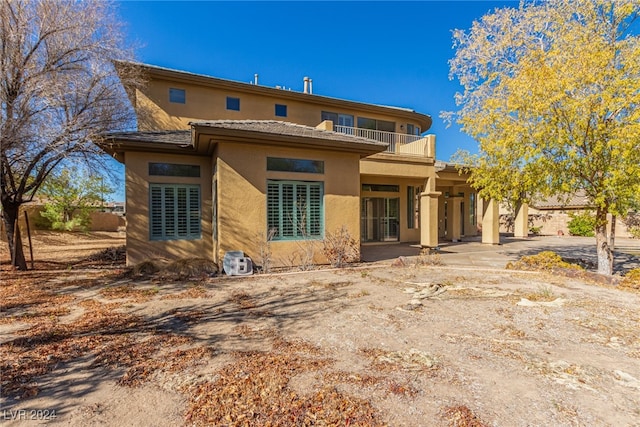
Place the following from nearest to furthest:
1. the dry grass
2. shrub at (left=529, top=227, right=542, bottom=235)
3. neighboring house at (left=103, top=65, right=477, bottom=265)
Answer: the dry grass → neighboring house at (left=103, top=65, right=477, bottom=265) → shrub at (left=529, top=227, right=542, bottom=235)

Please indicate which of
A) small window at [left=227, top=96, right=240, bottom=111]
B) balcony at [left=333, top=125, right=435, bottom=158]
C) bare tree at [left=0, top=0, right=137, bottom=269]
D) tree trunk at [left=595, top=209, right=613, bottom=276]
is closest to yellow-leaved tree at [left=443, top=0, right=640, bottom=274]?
tree trunk at [left=595, top=209, right=613, bottom=276]

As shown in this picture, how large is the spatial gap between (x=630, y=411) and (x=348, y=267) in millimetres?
7312

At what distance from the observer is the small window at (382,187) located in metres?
16.2

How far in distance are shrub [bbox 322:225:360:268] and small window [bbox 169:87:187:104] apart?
29.7 ft

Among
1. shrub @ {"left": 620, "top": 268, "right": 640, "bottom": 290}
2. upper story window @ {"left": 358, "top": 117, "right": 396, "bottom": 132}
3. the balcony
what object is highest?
upper story window @ {"left": 358, "top": 117, "right": 396, "bottom": 132}

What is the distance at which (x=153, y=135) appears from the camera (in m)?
10.2

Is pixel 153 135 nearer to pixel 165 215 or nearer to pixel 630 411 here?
pixel 165 215

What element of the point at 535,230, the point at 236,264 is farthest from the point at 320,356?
the point at 535,230

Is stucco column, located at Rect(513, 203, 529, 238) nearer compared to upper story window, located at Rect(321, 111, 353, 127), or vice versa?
upper story window, located at Rect(321, 111, 353, 127)

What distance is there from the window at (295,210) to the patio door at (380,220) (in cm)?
663

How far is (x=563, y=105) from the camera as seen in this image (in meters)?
7.71

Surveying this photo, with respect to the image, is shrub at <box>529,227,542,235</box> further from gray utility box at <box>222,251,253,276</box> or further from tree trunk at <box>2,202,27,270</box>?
tree trunk at <box>2,202,27,270</box>

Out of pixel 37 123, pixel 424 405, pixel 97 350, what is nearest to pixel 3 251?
pixel 37 123

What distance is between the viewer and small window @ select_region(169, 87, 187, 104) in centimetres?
1292
